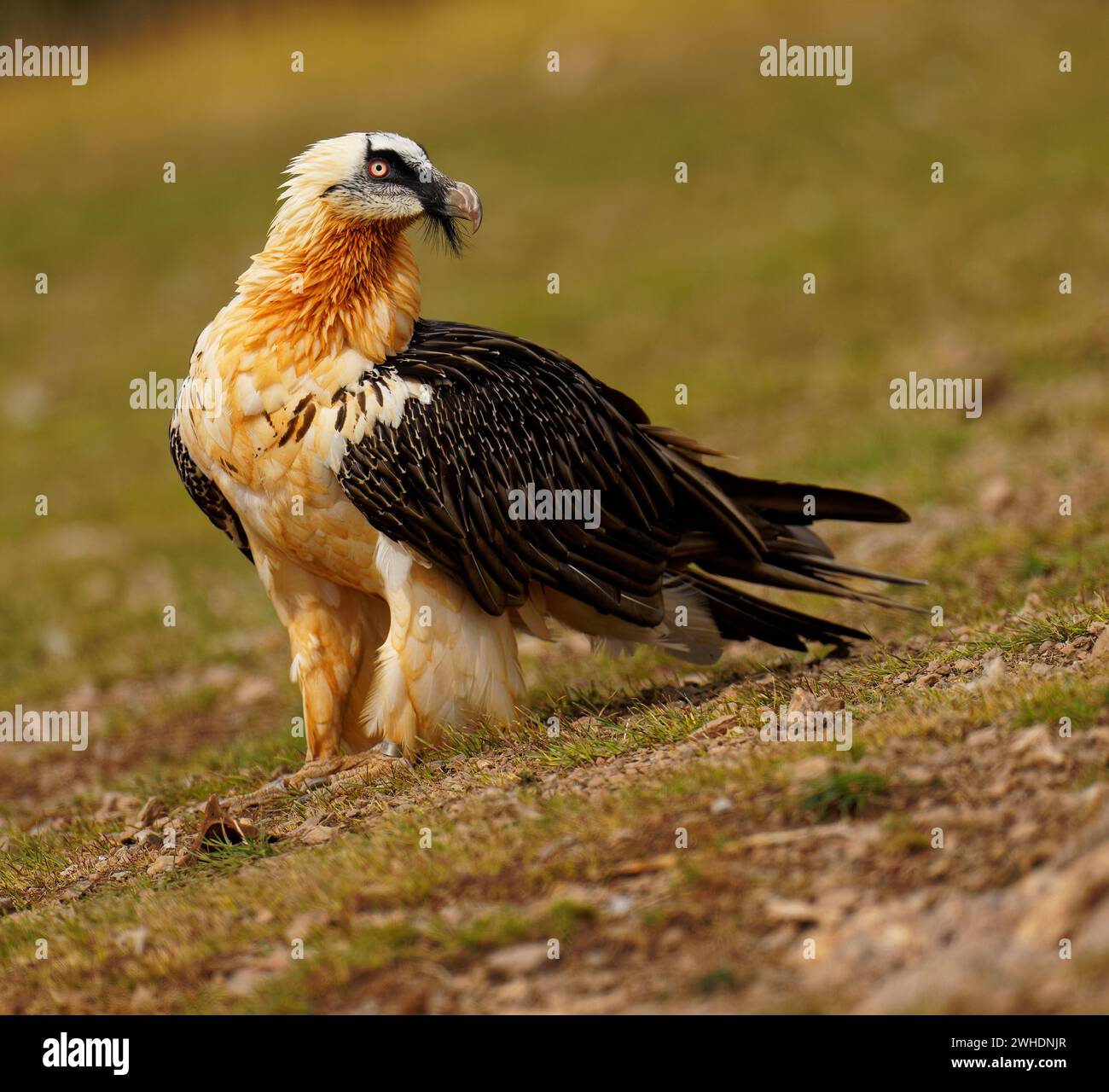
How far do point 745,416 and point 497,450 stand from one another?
30.4ft

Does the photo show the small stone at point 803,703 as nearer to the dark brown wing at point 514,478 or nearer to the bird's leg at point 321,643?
the dark brown wing at point 514,478

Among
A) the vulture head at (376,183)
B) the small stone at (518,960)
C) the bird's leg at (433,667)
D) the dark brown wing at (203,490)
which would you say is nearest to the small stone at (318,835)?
the bird's leg at (433,667)

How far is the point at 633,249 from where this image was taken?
20984 millimetres

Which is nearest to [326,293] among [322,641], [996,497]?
[322,641]

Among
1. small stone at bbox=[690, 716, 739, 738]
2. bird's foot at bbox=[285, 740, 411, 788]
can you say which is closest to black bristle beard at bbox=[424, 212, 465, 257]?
bird's foot at bbox=[285, 740, 411, 788]

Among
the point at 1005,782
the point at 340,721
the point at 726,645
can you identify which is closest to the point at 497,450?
the point at 340,721

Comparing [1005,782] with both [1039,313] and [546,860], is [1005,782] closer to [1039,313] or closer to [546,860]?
[546,860]

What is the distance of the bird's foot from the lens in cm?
655

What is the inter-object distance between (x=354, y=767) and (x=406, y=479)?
52.0 inches

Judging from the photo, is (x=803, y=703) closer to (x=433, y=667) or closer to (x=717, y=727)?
(x=717, y=727)

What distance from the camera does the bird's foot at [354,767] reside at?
21.5ft

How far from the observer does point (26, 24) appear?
32719mm

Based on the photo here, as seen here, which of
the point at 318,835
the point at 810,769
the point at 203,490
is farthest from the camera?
the point at 203,490

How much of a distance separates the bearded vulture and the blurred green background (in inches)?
84.7
